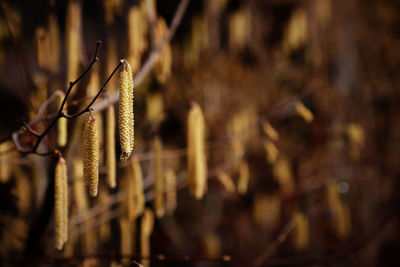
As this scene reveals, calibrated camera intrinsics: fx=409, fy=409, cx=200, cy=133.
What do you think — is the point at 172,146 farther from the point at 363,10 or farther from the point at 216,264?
the point at 363,10

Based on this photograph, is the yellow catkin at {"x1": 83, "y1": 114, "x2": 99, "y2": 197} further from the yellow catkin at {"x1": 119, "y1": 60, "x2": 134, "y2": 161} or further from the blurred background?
the blurred background

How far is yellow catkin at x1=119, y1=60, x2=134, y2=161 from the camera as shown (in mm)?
627

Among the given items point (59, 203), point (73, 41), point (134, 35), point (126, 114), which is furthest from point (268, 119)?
point (126, 114)

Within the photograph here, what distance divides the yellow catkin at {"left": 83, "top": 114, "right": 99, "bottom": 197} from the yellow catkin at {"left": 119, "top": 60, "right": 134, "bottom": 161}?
66 millimetres

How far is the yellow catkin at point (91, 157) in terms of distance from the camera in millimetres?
685

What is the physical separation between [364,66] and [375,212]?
1.18m

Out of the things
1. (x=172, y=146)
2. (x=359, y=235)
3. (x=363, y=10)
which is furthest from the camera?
(x=363, y=10)

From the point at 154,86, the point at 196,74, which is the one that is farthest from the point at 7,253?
the point at 196,74

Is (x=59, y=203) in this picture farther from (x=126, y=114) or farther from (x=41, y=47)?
(x=41, y=47)

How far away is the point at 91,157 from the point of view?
69 centimetres

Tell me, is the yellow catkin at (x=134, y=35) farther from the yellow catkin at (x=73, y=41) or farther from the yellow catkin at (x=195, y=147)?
the yellow catkin at (x=195, y=147)

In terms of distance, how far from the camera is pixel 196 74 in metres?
2.95

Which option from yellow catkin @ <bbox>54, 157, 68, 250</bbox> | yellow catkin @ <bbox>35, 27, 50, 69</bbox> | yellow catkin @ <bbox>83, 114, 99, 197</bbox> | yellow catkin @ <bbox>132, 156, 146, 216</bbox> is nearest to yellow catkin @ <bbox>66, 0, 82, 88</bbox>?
yellow catkin @ <bbox>35, 27, 50, 69</bbox>

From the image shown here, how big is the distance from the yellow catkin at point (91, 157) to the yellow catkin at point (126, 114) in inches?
2.6
